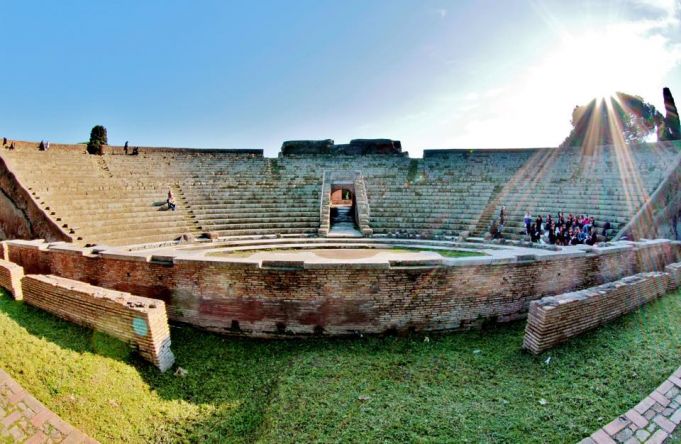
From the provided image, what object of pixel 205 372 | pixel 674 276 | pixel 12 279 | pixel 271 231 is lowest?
pixel 205 372

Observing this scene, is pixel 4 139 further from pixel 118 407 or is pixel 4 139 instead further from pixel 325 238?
pixel 118 407

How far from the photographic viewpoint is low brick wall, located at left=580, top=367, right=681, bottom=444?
3455mm

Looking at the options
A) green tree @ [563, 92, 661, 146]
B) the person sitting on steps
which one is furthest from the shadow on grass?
green tree @ [563, 92, 661, 146]

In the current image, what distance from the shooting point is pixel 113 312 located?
19.2ft

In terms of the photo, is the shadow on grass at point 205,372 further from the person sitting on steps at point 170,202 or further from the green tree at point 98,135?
the green tree at point 98,135

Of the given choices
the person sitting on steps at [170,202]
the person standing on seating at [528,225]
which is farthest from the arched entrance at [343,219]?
the person sitting on steps at [170,202]

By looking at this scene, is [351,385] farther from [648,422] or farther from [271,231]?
[271,231]

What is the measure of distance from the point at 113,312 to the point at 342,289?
3.98 metres

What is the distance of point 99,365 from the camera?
528 centimetres

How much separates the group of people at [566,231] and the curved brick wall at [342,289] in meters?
3.63

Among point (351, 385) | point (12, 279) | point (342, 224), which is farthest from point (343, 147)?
point (351, 385)

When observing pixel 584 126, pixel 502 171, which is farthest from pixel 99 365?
pixel 584 126

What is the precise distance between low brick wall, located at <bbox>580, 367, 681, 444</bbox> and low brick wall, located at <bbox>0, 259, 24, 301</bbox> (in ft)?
30.3

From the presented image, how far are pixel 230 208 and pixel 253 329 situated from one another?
9142 mm
